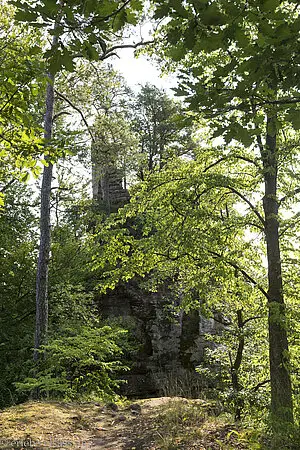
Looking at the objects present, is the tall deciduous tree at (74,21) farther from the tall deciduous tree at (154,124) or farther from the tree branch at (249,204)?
the tall deciduous tree at (154,124)

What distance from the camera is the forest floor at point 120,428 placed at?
4.11 m

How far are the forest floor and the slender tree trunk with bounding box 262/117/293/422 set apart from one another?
134 centimetres

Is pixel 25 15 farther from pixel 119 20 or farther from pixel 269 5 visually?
pixel 269 5

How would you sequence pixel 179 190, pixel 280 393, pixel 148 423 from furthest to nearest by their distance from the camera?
1. pixel 179 190
2. pixel 280 393
3. pixel 148 423

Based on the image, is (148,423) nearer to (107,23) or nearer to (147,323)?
(107,23)

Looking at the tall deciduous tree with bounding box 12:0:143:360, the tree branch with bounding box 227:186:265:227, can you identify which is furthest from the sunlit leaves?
the tree branch with bounding box 227:186:265:227

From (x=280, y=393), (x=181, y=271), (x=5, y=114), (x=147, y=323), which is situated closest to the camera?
(x=5, y=114)

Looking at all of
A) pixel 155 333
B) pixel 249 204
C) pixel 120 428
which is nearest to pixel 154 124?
pixel 155 333

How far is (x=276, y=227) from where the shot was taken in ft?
24.0

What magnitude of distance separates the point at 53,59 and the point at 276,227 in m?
5.94

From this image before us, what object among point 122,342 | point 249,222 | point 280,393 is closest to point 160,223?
point 249,222

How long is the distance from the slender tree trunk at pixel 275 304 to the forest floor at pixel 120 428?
1.34 meters

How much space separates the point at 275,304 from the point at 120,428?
2.87 metres

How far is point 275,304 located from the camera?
626cm
